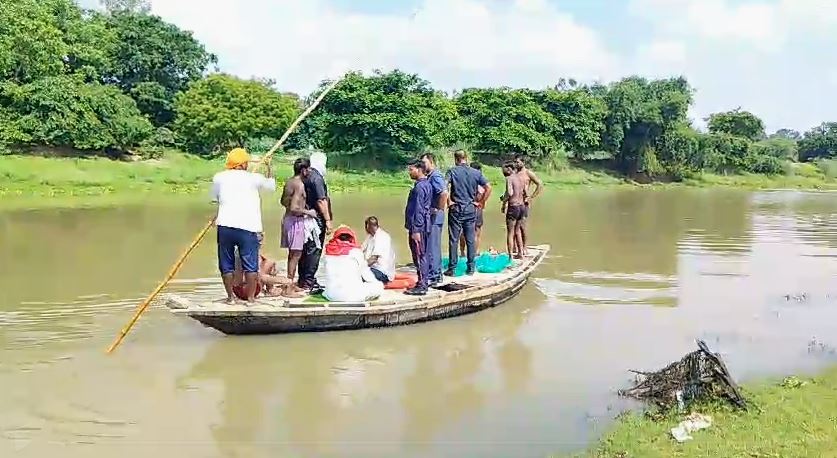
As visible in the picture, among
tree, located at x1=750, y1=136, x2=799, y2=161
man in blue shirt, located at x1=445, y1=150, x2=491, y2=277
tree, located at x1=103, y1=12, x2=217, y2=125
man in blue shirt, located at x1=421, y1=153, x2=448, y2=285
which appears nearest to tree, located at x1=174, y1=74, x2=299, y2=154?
tree, located at x1=103, y1=12, x2=217, y2=125

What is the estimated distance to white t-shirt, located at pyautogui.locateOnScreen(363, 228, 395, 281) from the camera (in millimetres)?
9961

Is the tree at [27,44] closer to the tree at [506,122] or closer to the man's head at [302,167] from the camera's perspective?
the tree at [506,122]

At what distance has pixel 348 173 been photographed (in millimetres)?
44312

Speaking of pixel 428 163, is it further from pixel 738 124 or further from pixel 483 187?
pixel 738 124

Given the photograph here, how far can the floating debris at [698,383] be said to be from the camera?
633 centimetres

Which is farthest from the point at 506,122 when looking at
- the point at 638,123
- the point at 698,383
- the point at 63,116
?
the point at 698,383

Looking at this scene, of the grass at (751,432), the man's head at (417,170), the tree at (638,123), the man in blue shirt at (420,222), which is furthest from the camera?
the tree at (638,123)

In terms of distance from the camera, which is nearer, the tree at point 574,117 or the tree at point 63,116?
the tree at point 63,116

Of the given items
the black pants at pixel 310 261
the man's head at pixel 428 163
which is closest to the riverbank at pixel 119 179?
the black pants at pixel 310 261

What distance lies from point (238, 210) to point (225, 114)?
128ft

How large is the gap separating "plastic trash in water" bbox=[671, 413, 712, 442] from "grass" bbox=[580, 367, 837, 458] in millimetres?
43

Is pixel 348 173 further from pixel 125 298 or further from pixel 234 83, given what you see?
pixel 125 298

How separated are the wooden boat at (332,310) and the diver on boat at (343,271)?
6.1 inches

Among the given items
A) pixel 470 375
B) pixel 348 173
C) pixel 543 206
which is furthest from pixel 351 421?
pixel 348 173
